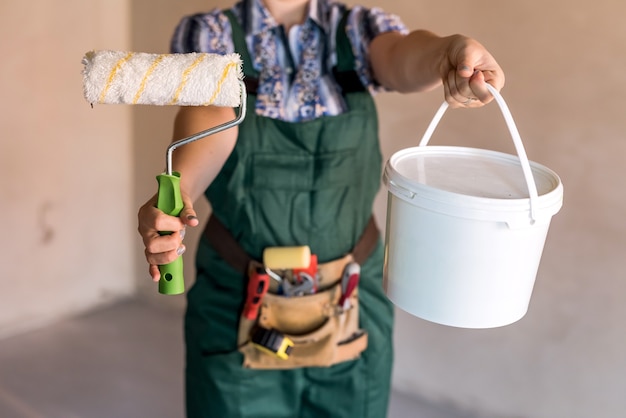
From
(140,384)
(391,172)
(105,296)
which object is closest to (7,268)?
(105,296)

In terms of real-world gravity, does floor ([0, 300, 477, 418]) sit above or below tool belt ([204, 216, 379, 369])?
below

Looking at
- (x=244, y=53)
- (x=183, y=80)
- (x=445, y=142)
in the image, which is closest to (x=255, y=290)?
(x=244, y=53)

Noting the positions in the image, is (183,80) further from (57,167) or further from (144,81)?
(57,167)

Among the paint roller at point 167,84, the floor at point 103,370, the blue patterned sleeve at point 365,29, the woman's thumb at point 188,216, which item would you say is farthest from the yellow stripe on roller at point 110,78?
the floor at point 103,370

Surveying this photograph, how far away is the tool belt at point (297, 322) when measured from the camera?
96 centimetres

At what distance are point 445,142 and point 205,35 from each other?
643 mm

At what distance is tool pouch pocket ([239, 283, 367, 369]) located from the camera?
3.17ft

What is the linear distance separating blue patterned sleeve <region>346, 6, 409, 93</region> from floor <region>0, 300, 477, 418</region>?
0.88 metres

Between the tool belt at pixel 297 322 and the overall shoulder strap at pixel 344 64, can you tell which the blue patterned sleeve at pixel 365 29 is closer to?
the overall shoulder strap at pixel 344 64

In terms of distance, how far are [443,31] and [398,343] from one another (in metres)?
0.72

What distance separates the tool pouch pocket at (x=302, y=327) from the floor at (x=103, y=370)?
64 cm

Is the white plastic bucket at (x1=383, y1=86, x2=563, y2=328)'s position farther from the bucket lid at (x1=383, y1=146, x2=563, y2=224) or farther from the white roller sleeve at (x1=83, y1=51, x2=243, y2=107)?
the white roller sleeve at (x1=83, y1=51, x2=243, y2=107)

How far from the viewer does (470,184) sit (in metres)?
0.64

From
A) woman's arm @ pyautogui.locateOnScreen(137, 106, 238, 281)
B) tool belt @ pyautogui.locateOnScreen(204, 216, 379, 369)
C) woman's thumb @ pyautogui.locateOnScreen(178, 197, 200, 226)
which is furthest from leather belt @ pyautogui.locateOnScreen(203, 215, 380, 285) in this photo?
woman's thumb @ pyautogui.locateOnScreen(178, 197, 200, 226)
